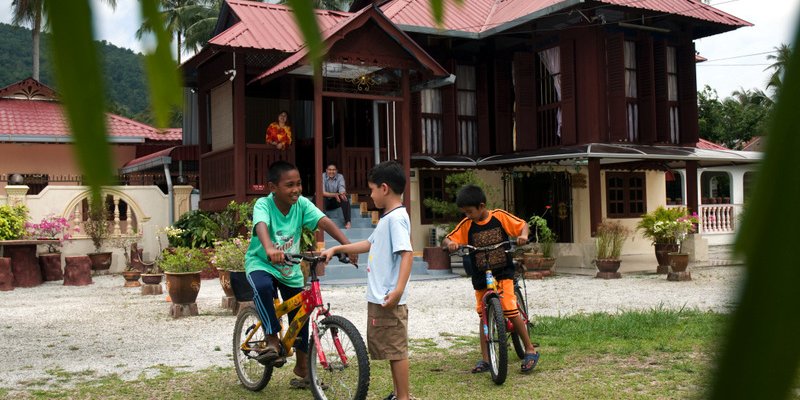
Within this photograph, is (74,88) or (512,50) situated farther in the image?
(512,50)

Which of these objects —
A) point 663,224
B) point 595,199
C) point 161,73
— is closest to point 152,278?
point 595,199

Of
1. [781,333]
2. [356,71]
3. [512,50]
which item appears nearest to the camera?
[781,333]

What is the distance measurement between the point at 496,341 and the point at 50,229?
9809mm

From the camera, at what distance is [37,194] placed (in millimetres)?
13250

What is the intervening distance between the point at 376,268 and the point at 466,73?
38.6ft

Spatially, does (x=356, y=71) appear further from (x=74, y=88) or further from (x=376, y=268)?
(x=74, y=88)

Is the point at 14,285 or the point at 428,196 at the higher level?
the point at 428,196

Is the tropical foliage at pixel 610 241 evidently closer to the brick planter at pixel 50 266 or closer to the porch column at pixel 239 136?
the porch column at pixel 239 136

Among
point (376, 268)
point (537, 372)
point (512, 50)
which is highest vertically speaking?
point (512, 50)

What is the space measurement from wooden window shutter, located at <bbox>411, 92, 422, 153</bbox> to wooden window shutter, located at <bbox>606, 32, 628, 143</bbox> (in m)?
3.50

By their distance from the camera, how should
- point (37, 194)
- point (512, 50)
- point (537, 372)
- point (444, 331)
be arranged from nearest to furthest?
point (537, 372)
point (444, 331)
point (37, 194)
point (512, 50)

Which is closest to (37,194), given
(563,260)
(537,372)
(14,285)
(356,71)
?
(14,285)

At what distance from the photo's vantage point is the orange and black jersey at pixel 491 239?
16.6 ft

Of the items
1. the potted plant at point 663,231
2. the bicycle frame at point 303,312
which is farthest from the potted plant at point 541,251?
the bicycle frame at point 303,312
